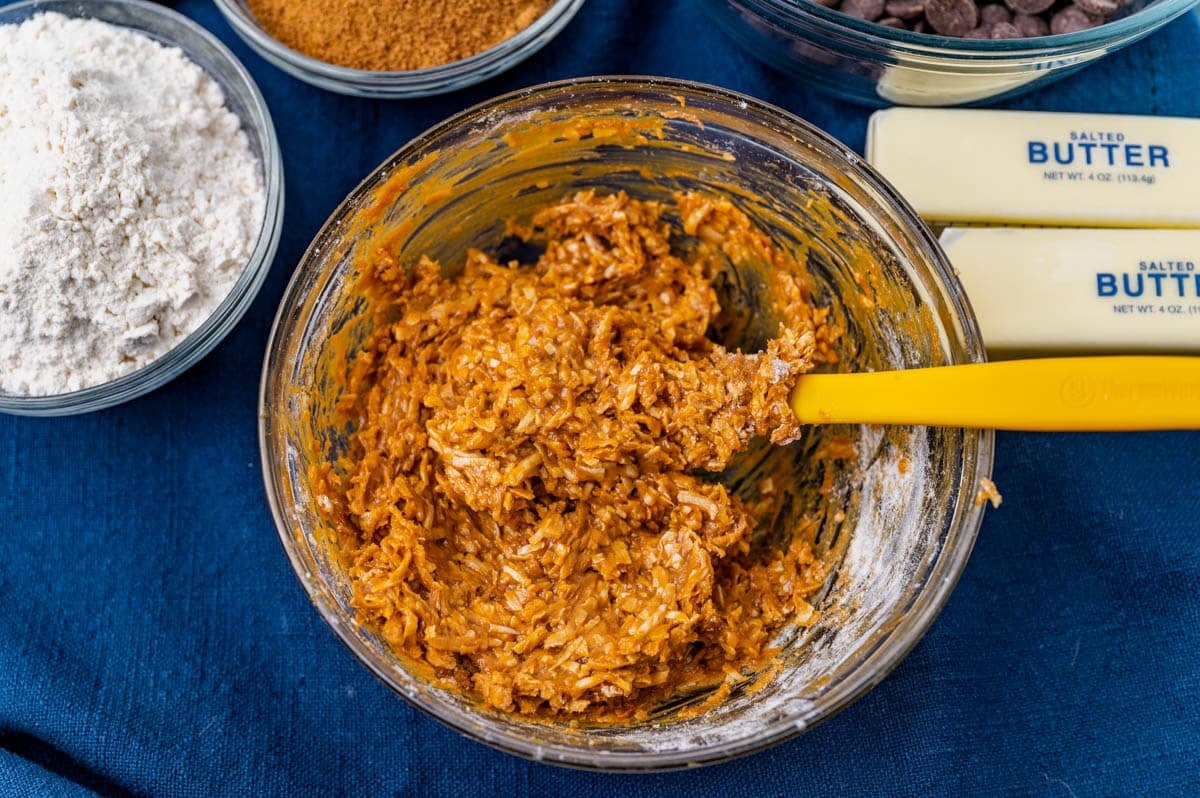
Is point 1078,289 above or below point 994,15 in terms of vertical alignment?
below

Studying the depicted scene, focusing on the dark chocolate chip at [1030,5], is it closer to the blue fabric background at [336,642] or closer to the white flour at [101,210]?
the blue fabric background at [336,642]

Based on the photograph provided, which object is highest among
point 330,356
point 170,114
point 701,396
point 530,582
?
point 170,114

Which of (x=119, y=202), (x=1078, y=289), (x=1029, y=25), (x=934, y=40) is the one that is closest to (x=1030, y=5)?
(x=1029, y=25)

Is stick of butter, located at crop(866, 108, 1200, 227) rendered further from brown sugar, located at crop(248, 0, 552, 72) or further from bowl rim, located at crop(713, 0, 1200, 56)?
brown sugar, located at crop(248, 0, 552, 72)

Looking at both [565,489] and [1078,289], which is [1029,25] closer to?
[1078,289]

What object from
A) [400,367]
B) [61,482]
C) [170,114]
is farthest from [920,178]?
[61,482]

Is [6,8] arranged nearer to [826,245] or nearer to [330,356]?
[330,356]
